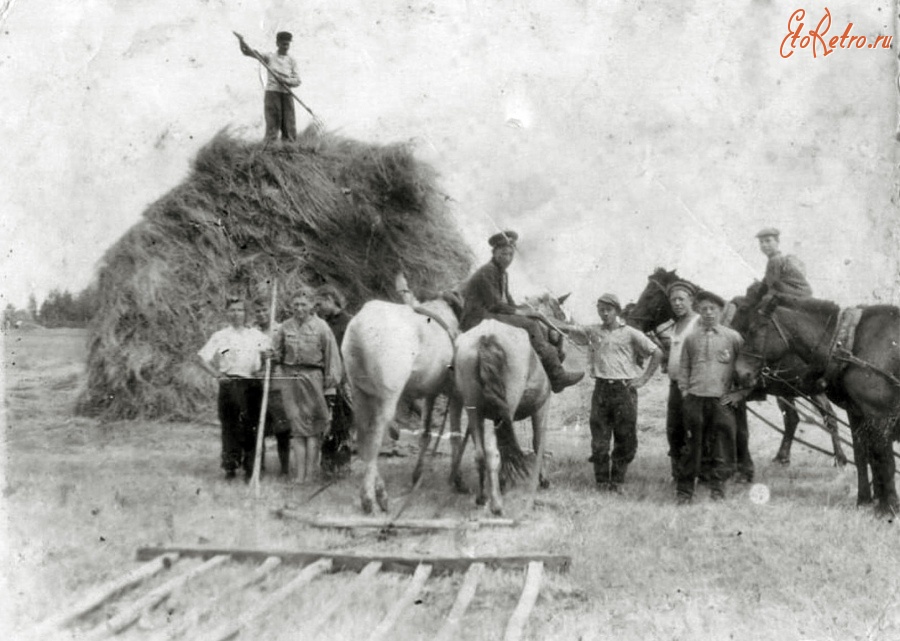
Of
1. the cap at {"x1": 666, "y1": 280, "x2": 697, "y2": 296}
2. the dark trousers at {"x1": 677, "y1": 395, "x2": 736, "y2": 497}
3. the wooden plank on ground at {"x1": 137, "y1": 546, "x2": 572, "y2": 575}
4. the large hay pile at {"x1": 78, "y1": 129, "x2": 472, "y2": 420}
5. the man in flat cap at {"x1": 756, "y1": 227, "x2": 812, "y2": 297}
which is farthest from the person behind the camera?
the large hay pile at {"x1": 78, "y1": 129, "x2": 472, "y2": 420}

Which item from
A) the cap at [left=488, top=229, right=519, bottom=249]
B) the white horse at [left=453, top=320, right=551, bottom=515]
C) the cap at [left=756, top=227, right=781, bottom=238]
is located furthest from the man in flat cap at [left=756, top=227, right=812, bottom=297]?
the white horse at [left=453, top=320, right=551, bottom=515]

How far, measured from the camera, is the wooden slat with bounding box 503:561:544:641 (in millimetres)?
4039

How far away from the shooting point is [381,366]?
250 inches

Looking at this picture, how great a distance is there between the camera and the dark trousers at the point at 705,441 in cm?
677

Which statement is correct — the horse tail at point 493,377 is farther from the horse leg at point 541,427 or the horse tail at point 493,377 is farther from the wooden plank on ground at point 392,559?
the wooden plank on ground at point 392,559

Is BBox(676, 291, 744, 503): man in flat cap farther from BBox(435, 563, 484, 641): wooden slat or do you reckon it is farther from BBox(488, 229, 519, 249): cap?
BBox(435, 563, 484, 641): wooden slat

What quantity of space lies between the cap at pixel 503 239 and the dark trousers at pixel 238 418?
263cm

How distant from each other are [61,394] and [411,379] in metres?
5.78

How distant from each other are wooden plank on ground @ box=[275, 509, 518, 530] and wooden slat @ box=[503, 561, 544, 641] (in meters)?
0.92

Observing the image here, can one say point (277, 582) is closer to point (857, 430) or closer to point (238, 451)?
point (238, 451)

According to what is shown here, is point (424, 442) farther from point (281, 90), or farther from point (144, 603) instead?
point (281, 90)

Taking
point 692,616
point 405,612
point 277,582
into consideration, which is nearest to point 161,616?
point 277,582

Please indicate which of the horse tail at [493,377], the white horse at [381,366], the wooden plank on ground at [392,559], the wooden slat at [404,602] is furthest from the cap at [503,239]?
the wooden slat at [404,602]

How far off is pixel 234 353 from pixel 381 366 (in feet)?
5.90
